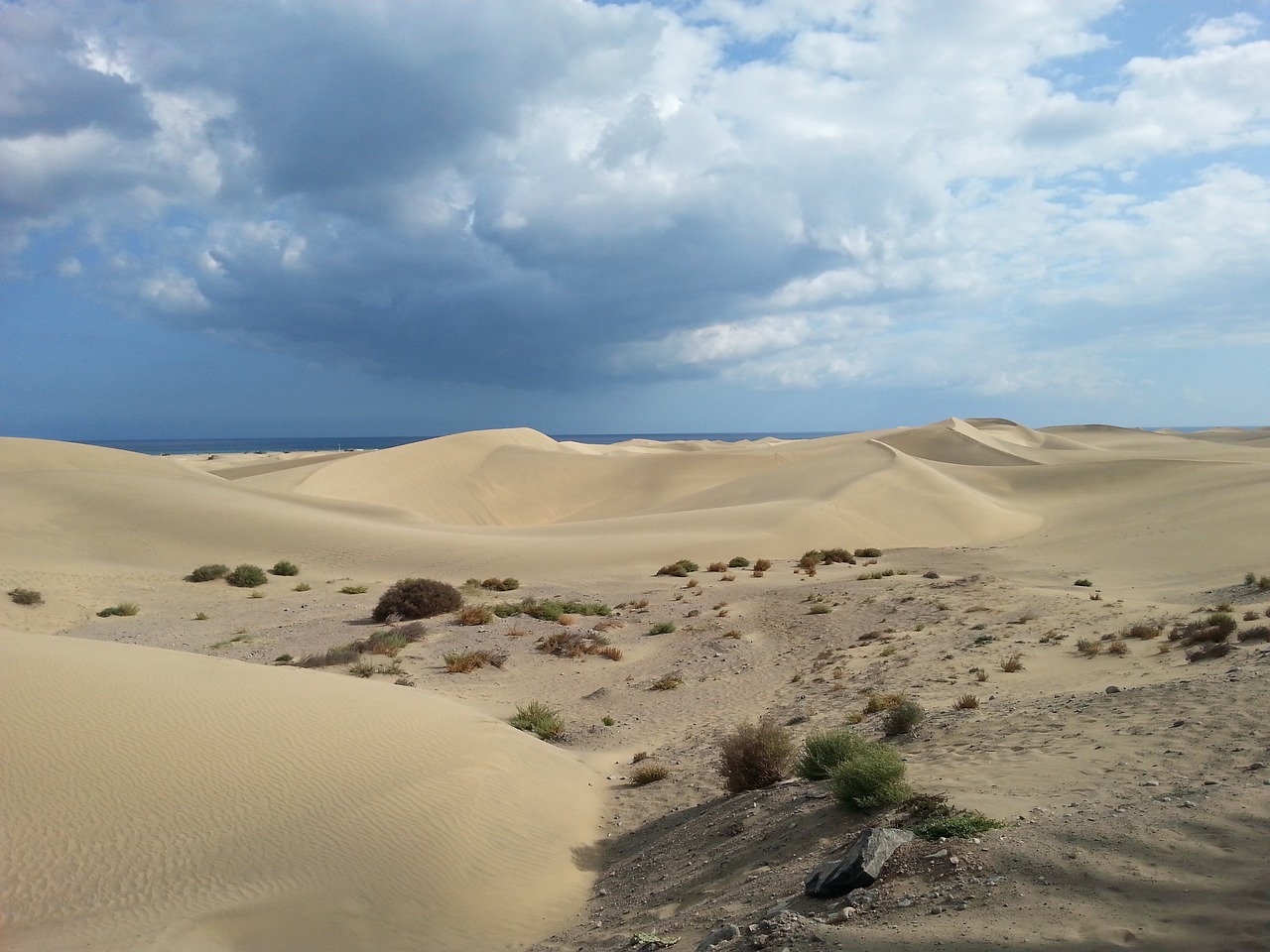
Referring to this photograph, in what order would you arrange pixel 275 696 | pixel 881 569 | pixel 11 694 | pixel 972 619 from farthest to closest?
pixel 881 569
pixel 972 619
pixel 275 696
pixel 11 694

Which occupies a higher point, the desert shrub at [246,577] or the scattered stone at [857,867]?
the scattered stone at [857,867]

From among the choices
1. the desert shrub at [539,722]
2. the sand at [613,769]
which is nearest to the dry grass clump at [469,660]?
the sand at [613,769]

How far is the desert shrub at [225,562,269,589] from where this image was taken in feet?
85.2

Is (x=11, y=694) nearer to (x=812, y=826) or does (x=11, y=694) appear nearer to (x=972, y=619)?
(x=812, y=826)

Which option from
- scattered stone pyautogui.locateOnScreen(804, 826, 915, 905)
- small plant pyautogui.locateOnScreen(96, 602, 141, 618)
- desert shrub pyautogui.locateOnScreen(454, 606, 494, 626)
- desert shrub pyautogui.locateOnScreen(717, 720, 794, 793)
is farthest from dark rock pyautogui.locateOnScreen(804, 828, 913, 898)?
small plant pyautogui.locateOnScreen(96, 602, 141, 618)

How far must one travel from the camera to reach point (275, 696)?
1077 cm

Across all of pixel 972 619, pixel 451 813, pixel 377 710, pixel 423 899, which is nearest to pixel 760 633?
pixel 972 619

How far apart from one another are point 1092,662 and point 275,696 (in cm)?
1194

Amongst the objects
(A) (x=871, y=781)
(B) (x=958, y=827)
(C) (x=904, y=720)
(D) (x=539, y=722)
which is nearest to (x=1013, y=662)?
(C) (x=904, y=720)

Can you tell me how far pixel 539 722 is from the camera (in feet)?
42.1

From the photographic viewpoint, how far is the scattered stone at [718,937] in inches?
218

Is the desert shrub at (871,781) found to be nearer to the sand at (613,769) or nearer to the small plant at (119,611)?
the sand at (613,769)

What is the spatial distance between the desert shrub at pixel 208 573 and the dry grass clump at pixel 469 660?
12.5m

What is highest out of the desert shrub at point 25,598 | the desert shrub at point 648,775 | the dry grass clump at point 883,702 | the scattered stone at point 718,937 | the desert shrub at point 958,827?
the desert shrub at point 958,827
